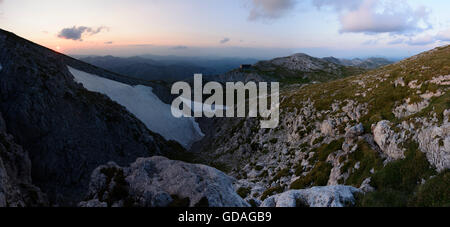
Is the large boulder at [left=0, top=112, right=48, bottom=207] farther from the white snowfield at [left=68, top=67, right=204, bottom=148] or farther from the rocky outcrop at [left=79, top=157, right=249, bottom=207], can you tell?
the white snowfield at [left=68, top=67, right=204, bottom=148]

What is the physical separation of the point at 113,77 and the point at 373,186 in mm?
99394

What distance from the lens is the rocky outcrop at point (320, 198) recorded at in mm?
11685

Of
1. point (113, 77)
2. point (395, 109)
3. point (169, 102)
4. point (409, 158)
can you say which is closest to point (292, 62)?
point (169, 102)

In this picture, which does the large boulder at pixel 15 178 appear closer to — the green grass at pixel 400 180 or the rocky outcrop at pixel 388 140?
the green grass at pixel 400 180

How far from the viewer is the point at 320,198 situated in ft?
39.4

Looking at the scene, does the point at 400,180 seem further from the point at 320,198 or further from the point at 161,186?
the point at 161,186

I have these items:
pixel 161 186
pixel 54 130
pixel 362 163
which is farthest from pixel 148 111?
pixel 362 163

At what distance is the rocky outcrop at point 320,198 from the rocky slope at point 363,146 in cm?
76

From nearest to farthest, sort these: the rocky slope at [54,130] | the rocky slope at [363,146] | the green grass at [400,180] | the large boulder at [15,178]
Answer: the green grass at [400,180] → the rocky slope at [363,146] → the large boulder at [15,178] → the rocky slope at [54,130]

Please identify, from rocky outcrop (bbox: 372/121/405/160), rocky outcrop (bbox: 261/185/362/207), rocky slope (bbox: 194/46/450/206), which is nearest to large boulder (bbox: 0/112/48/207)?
rocky slope (bbox: 194/46/450/206)

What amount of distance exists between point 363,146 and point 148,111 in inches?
2942

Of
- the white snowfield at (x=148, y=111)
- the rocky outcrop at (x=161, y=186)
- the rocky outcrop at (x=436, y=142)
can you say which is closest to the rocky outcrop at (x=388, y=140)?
the rocky outcrop at (x=436, y=142)

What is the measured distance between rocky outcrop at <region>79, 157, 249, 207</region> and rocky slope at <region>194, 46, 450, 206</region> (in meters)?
5.42

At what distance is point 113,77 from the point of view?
9138cm
